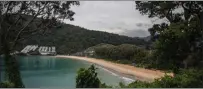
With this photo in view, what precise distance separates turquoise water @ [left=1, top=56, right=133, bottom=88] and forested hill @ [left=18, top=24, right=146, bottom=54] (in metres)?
0.33

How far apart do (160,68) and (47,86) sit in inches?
106

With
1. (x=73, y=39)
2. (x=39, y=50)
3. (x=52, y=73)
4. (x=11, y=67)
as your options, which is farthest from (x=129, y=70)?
(x=11, y=67)

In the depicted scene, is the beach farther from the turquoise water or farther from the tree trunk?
the tree trunk

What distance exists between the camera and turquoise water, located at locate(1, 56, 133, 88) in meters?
8.26

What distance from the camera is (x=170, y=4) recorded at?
840 centimetres

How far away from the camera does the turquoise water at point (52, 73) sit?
8.26 meters

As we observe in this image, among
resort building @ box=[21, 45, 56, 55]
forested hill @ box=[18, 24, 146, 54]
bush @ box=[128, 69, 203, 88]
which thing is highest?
forested hill @ box=[18, 24, 146, 54]

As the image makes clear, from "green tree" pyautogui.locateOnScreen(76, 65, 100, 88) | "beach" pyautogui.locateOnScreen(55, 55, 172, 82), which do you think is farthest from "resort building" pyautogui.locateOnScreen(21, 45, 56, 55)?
"green tree" pyautogui.locateOnScreen(76, 65, 100, 88)

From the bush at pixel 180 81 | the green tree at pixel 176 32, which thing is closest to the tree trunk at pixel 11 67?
the bush at pixel 180 81

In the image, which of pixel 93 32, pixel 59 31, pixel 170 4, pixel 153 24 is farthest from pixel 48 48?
pixel 170 4

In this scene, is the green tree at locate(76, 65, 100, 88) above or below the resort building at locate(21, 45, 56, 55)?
below

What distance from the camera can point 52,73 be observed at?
29.4 feet

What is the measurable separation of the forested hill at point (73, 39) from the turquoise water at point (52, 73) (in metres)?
0.33

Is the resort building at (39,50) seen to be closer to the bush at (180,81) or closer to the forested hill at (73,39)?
the forested hill at (73,39)
